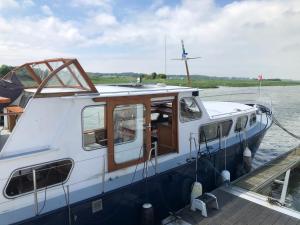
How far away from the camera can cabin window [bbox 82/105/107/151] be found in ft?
17.8

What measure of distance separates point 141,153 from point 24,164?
2208 millimetres

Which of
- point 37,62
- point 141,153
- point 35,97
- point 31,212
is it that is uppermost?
point 37,62

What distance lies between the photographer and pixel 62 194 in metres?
5.06

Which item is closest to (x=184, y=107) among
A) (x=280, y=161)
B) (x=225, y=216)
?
(x=225, y=216)

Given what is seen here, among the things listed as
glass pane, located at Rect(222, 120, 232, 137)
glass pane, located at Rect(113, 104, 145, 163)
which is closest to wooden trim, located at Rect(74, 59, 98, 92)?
glass pane, located at Rect(113, 104, 145, 163)

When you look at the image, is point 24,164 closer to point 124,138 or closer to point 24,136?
point 24,136

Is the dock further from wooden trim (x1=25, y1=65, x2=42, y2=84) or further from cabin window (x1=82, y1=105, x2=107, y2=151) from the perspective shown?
wooden trim (x1=25, y1=65, x2=42, y2=84)

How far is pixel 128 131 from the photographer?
19.2ft

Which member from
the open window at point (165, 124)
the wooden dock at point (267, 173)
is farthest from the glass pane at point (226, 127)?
the open window at point (165, 124)

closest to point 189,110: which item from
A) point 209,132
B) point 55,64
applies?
point 209,132

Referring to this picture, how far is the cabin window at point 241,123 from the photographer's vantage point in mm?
8892

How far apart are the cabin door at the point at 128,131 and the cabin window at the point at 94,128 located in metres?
0.18

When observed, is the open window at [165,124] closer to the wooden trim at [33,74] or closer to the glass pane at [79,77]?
the glass pane at [79,77]

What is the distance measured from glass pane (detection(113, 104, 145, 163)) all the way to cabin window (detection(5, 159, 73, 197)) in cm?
100
